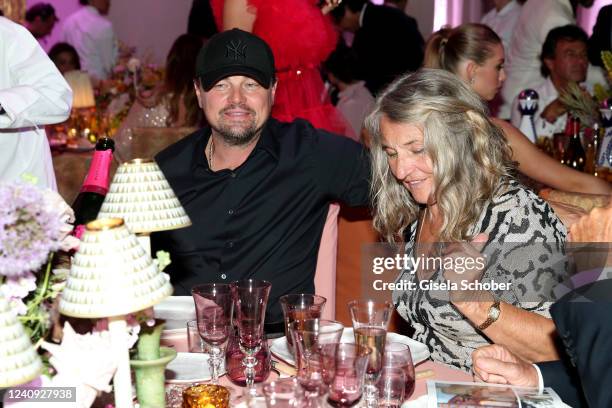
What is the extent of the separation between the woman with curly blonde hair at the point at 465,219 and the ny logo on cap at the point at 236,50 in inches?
21.4

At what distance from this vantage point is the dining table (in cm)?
160

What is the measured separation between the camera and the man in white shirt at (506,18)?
22.7 ft

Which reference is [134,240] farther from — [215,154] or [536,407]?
[215,154]

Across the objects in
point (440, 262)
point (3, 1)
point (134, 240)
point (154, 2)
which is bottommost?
point (440, 262)

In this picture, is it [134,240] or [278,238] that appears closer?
[134,240]

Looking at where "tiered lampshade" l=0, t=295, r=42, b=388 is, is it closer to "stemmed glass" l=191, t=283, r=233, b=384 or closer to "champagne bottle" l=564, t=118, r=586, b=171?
"stemmed glass" l=191, t=283, r=233, b=384

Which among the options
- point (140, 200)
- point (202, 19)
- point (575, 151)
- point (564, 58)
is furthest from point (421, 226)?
point (202, 19)

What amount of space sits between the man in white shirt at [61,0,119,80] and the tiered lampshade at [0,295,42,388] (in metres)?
8.68

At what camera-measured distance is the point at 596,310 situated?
1485 mm

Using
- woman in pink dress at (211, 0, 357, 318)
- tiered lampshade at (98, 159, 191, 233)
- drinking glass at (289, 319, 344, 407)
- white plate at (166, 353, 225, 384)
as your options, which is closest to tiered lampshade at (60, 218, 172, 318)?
tiered lampshade at (98, 159, 191, 233)

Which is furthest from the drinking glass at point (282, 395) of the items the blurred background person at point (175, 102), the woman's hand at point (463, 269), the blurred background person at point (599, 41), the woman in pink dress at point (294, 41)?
the blurred background person at point (599, 41)

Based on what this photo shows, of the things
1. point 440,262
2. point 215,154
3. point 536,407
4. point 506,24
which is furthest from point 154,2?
point 536,407

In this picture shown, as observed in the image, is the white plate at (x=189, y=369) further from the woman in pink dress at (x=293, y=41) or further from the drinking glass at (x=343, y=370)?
the woman in pink dress at (x=293, y=41)

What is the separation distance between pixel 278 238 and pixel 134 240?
138 cm
